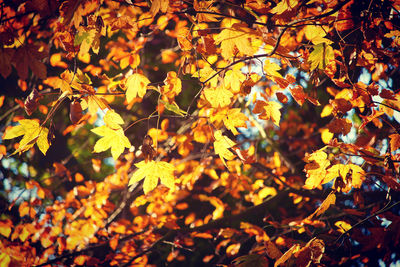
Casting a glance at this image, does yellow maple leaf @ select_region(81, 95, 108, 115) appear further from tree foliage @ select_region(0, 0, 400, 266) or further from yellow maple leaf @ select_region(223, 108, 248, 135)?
yellow maple leaf @ select_region(223, 108, 248, 135)

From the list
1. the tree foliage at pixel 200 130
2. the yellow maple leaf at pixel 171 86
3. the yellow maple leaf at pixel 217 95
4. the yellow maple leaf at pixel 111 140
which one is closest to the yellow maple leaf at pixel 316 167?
the tree foliage at pixel 200 130

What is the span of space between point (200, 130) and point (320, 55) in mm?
1686

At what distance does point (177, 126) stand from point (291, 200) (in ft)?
10.5

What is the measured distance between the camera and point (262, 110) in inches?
83.4

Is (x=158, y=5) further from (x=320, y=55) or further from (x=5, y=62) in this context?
(x=320, y=55)

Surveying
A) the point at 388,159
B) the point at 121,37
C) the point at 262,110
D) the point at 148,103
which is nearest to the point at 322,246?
the point at 388,159

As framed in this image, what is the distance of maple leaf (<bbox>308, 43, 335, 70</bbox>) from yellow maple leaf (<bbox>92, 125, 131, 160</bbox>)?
1422mm

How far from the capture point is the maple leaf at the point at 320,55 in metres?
1.72

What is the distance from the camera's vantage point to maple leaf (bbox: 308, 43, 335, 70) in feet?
5.63

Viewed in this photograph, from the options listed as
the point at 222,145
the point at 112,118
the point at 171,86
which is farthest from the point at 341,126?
the point at 112,118

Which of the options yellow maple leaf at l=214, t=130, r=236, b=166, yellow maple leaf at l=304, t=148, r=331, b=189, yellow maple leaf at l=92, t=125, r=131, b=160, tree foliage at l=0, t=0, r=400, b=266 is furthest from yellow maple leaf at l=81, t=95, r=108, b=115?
yellow maple leaf at l=304, t=148, r=331, b=189

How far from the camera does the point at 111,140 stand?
6.10 ft

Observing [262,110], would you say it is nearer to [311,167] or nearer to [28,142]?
[311,167]

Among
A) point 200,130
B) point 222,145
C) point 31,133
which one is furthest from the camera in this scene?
point 200,130
